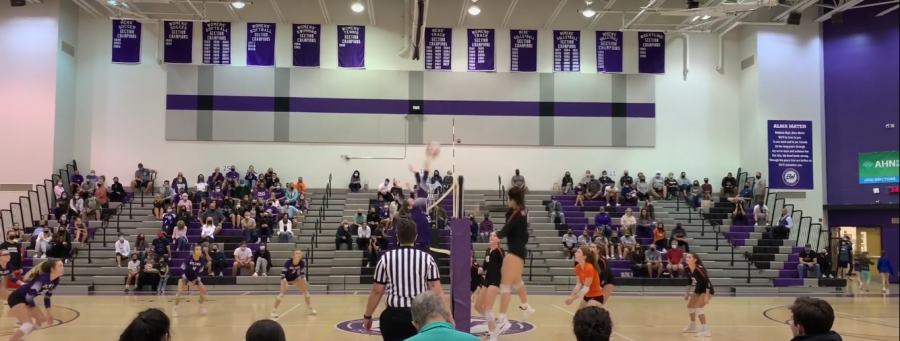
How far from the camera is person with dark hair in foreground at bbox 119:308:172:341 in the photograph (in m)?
3.18

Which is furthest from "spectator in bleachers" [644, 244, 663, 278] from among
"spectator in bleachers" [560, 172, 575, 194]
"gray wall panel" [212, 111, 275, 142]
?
"gray wall panel" [212, 111, 275, 142]

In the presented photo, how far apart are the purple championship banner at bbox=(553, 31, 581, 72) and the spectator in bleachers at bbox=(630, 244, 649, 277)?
360 inches

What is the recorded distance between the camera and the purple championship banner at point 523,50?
26.8 m

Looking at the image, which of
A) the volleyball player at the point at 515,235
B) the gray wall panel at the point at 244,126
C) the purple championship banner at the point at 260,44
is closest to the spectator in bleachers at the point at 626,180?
the gray wall panel at the point at 244,126

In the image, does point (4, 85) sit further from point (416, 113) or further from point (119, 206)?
point (416, 113)

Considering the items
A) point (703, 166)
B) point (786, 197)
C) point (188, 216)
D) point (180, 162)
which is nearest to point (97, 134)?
point (180, 162)

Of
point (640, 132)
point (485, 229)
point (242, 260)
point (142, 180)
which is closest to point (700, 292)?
point (485, 229)

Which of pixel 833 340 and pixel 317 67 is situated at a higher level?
pixel 317 67

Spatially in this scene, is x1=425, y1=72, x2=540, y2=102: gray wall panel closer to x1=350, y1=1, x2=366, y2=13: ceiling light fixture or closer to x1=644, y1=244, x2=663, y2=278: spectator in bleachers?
x1=350, y1=1, x2=366, y2=13: ceiling light fixture

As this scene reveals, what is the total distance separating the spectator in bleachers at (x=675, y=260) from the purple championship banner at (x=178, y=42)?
63.5 ft

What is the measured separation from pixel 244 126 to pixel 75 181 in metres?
6.48

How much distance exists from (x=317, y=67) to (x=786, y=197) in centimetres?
1957

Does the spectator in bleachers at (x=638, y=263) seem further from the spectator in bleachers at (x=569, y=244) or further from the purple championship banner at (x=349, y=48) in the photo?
the purple championship banner at (x=349, y=48)

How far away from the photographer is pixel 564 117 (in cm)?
2722
